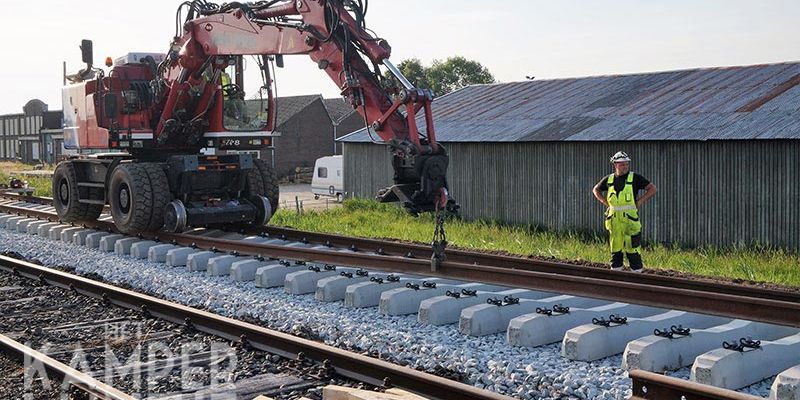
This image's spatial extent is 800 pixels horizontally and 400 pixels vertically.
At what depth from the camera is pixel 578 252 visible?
52.8 feet

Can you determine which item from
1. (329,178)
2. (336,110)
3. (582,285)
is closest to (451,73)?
(336,110)

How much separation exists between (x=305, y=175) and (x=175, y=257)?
45.6m

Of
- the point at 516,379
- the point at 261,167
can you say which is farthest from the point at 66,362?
the point at 261,167

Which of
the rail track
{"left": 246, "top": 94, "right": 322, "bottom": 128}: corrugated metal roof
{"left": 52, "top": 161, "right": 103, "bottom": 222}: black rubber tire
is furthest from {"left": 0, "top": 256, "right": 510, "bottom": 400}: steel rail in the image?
{"left": 246, "top": 94, "right": 322, "bottom": 128}: corrugated metal roof

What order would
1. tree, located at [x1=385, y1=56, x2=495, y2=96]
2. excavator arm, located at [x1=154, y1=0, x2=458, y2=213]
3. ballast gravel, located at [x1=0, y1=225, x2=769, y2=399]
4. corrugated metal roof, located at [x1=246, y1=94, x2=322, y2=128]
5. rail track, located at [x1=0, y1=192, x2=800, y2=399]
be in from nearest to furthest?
1. ballast gravel, located at [x1=0, y1=225, x2=769, y2=399]
2. rail track, located at [x1=0, y1=192, x2=800, y2=399]
3. excavator arm, located at [x1=154, y1=0, x2=458, y2=213]
4. corrugated metal roof, located at [x1=246, y1=94, x2=322, y2=128]
5. tree, located at [x1=385, y1=56, x2=495, y2=96]

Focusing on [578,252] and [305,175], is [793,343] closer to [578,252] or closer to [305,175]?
[578,252]

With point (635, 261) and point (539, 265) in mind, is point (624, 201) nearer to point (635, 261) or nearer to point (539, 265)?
point (635, 261)

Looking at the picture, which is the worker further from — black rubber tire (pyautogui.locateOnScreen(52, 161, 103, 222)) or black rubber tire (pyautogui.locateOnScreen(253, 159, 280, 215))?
black rubber tire (pyautogui.locateOnScreen(52, 161, 103, 222))

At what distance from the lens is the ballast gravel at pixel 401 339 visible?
266 inches

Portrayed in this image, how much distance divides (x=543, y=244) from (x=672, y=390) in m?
12.4

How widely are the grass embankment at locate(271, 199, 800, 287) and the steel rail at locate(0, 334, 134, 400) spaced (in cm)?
890

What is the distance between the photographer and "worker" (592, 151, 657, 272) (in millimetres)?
11555

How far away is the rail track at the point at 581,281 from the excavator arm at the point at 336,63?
2.90 ft

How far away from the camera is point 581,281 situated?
9008 mm
